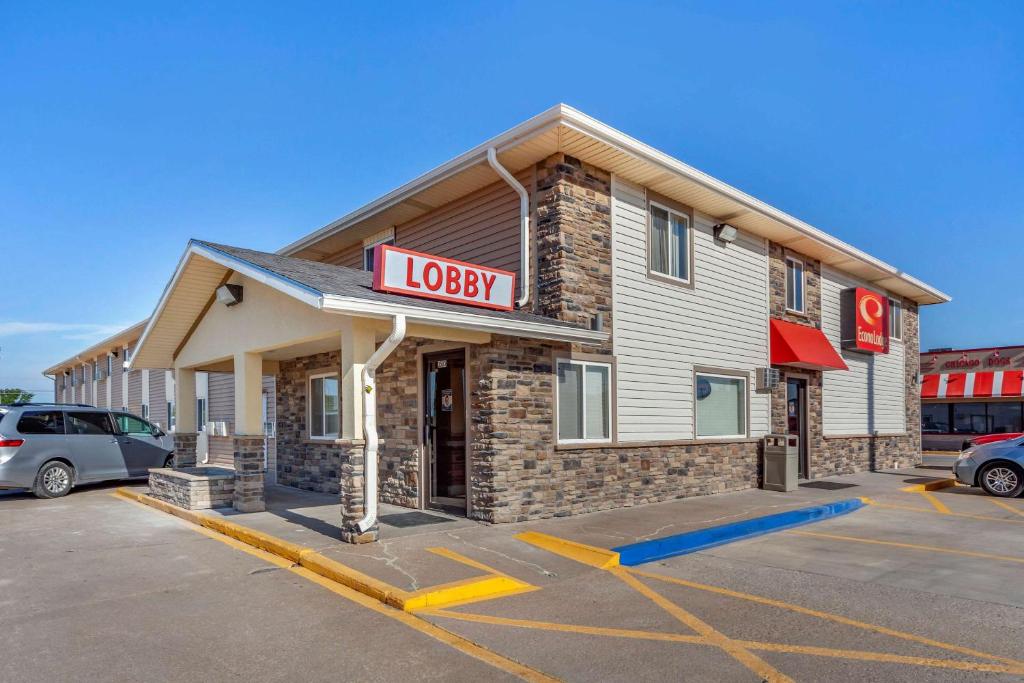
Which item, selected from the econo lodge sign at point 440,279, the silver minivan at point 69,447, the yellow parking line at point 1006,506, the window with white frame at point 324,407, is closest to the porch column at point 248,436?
the window with white frame at point 324,407

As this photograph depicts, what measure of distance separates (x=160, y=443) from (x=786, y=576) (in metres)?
13.1

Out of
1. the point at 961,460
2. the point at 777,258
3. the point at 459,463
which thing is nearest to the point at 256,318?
the point at 459,463

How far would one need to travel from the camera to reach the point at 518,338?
968cm

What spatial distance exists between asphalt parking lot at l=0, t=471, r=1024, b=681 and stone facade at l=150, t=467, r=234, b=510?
2.92 feet

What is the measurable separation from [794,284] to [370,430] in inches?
458

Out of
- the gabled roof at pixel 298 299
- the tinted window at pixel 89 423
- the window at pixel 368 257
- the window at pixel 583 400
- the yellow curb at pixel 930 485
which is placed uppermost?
the window at pixel 368 257

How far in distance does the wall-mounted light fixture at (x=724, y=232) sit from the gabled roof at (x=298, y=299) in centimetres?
456

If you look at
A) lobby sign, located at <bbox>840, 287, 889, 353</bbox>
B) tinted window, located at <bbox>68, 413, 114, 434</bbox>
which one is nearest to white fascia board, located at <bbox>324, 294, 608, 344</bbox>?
tinted window, located at <bbox>68, 413, 114, 434</bbox>

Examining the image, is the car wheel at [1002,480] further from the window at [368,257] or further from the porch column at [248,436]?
the porch column at [248,436]

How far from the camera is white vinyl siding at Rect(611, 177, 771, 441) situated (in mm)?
11281

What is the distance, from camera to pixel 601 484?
10.6 m

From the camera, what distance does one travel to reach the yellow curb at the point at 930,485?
14.2 m

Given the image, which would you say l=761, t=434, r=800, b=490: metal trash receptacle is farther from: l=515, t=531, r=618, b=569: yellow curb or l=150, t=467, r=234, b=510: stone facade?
l=150, t=467, r=234, b=510: stone facade

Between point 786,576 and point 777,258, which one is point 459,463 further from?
point 777,258
